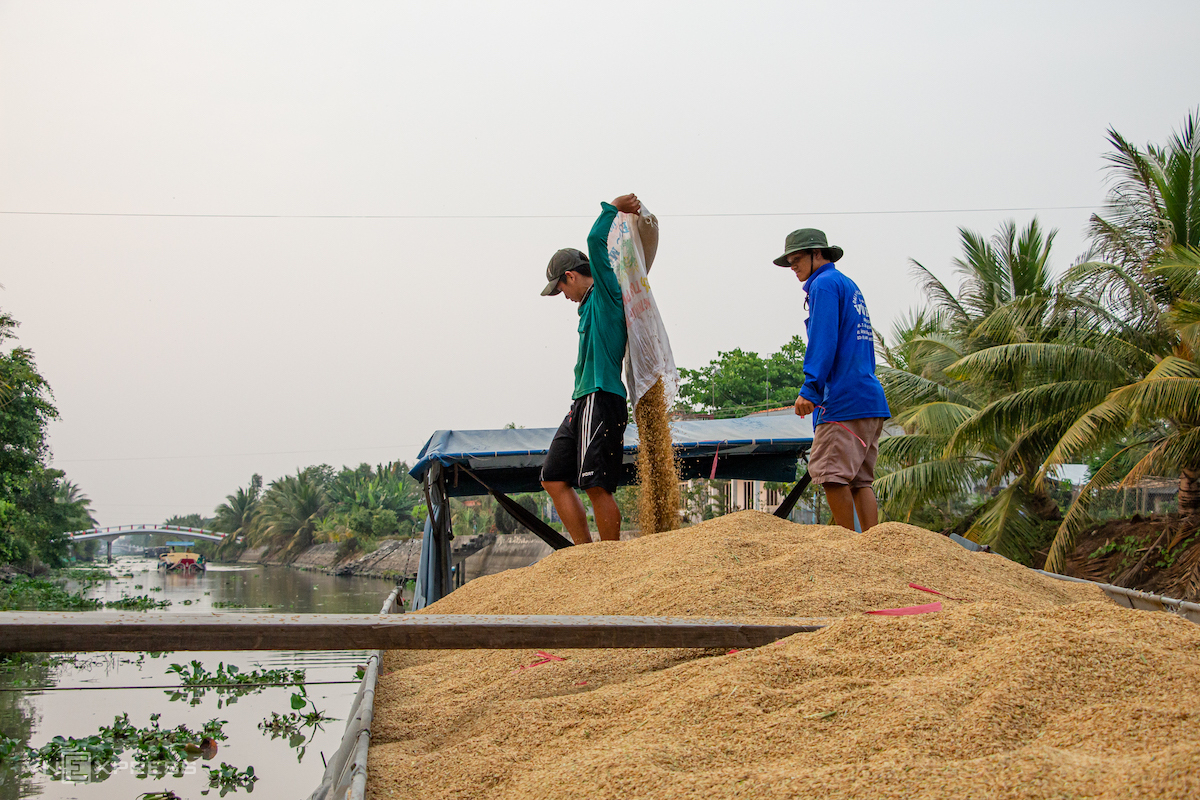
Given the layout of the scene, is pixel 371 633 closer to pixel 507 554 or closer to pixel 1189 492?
pixel 1189 492

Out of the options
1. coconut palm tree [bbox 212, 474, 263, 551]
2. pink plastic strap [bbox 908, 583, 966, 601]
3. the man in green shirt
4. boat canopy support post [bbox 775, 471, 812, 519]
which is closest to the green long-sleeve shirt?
the man in green shirt

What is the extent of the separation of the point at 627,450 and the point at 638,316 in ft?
3.05

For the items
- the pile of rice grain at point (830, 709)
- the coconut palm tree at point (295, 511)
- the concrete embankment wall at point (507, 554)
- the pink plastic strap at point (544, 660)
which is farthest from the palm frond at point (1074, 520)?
the coconut palm tree at point (295, 511)

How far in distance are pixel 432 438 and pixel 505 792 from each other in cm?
366

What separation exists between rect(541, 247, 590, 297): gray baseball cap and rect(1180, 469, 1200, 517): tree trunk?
840 cm

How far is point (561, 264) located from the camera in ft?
12.4

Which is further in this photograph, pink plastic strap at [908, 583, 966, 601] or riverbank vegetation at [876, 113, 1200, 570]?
riverbank vegetation at [876, 113, 1200, 570]

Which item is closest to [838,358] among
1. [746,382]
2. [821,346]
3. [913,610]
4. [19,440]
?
[821,346]

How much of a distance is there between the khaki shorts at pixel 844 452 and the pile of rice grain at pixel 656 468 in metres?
0.63

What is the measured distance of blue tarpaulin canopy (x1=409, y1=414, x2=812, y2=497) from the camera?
452cm

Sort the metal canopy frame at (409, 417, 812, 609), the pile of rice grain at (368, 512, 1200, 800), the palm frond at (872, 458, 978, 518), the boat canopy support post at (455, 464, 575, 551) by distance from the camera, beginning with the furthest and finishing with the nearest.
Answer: the palm frond at (872, 458, 978, 518), the boat canopy support post at (455, 464, 575, 551), the metal canopy frame at (409, 417, 812, 609), the pile of rice grain at (368, 512, 1200, 800)

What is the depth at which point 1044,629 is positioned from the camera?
1.33 meters

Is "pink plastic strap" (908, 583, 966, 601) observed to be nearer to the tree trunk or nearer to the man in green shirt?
the man in green shirt

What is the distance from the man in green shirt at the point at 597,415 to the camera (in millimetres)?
3330
